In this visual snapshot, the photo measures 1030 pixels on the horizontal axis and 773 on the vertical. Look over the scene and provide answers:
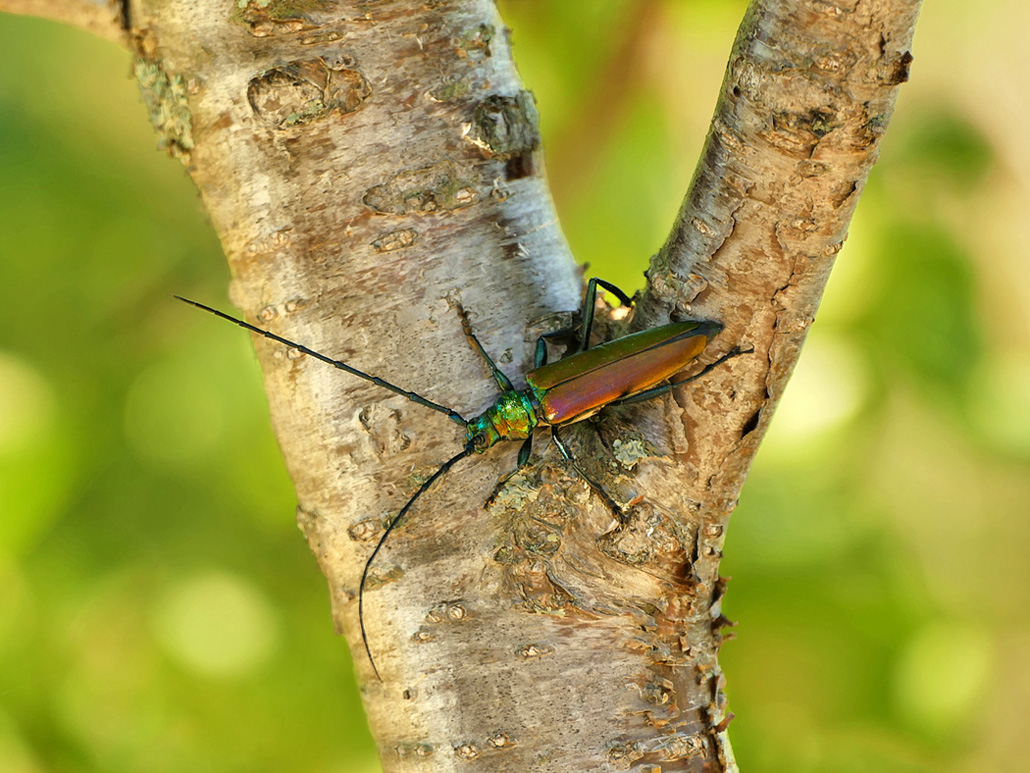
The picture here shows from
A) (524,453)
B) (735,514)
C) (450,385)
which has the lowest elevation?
(735,514)

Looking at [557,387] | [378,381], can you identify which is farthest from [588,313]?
[378,381]

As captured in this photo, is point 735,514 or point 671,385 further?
point 735,514

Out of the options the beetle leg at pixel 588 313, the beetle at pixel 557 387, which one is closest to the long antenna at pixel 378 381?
the beetle at pixel 557 387

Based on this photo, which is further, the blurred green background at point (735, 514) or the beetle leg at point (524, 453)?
the blurred green background at point (735, 514)

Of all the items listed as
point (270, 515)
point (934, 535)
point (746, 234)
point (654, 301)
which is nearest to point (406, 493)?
point (654, 301)

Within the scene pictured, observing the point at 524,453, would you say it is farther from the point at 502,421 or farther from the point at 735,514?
the point at 735,514

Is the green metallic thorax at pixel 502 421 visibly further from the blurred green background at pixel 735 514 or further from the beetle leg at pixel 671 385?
the blurred green background at pixel 735 514

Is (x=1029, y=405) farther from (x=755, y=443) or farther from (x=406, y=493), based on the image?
(x=406, y=493)
